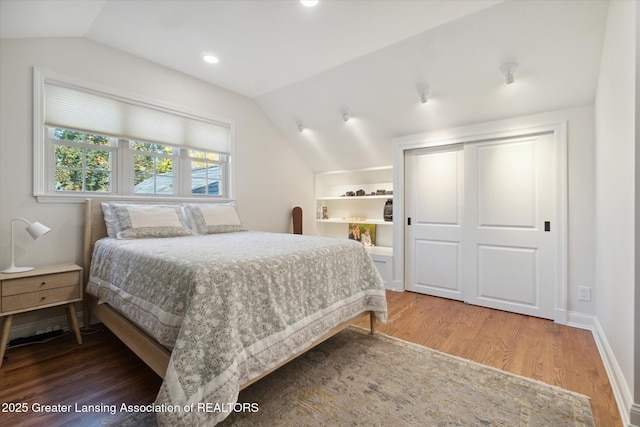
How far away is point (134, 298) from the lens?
174 centimetres

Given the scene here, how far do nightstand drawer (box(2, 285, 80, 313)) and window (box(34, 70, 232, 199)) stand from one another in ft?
2.70

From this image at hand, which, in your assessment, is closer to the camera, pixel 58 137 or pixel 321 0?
pixel 321 0

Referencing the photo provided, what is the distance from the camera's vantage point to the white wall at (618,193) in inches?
57.4

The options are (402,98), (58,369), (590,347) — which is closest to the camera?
(58,369)

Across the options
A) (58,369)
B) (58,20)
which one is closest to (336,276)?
(58,369)

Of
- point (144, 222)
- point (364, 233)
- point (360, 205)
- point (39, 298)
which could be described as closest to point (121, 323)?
point (39, 298)

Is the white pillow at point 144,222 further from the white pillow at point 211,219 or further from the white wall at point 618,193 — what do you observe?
the white wall at point 618,193

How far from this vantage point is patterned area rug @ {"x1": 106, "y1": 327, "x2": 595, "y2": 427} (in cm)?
146

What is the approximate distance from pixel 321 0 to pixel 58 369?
308 centimetres

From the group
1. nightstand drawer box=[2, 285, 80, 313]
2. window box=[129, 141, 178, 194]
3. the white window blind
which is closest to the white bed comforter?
nightstand drawer box=[2, 285, 80, 313]

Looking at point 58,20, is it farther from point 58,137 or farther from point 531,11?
point 531,11

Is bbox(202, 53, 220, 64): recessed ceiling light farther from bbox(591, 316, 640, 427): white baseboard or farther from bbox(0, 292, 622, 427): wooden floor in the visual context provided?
bbox(591, 316, 640, 427): white baseboard

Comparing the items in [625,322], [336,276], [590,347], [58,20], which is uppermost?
[58,20]

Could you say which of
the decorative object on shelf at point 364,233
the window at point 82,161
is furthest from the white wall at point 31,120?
the decorative object on shelf at point 364,233
